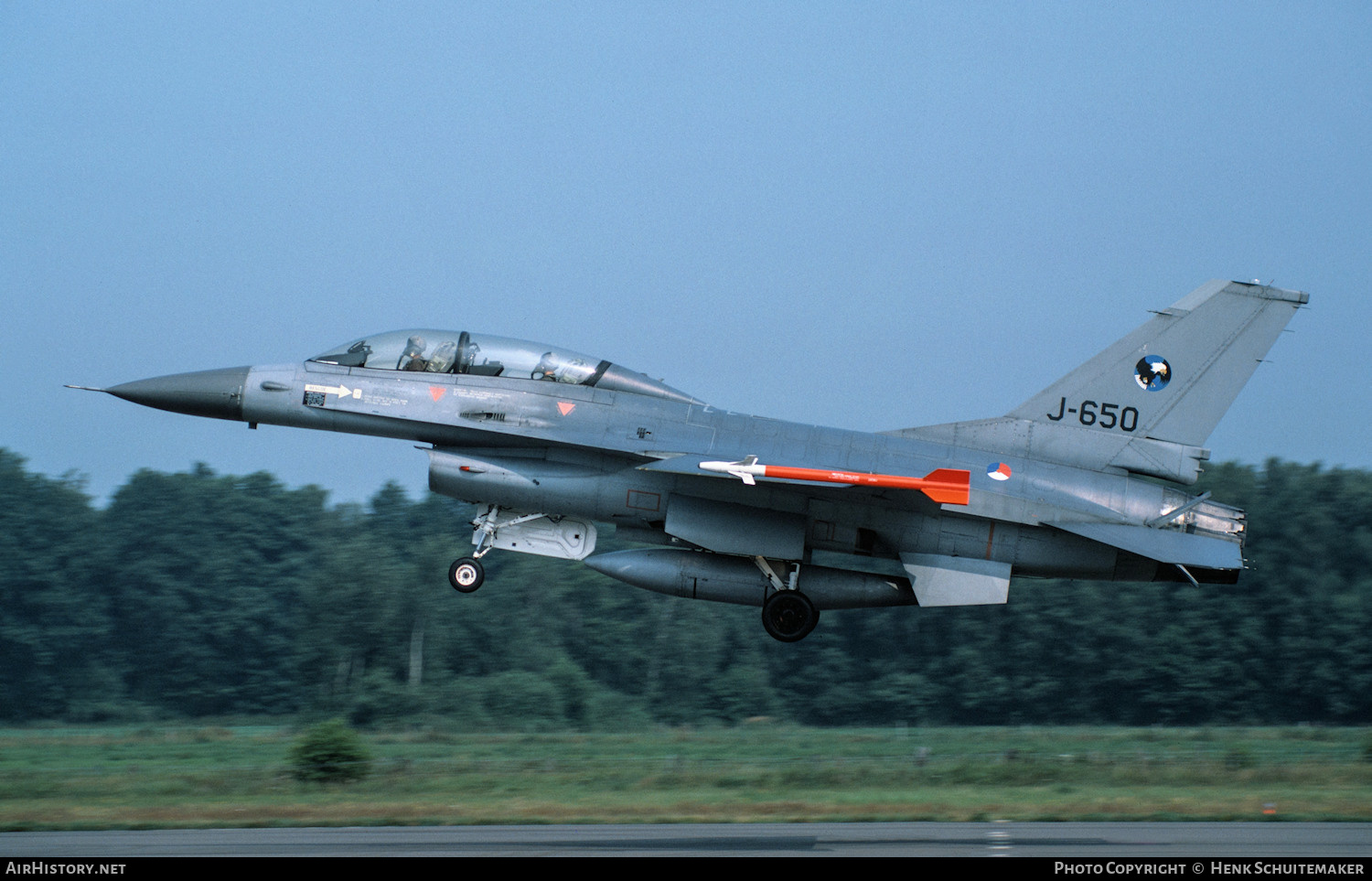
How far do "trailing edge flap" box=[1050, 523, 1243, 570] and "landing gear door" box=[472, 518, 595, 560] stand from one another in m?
6.15

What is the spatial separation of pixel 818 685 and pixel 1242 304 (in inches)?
1640

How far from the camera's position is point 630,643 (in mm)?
58750

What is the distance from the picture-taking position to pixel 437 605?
5666 cm

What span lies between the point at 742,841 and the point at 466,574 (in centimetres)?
493

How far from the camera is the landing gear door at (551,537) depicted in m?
17.3

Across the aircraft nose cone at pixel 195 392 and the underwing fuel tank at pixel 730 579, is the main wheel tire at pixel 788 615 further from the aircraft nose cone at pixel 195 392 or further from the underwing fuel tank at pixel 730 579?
the aircraft nose cone at pixel 195 392

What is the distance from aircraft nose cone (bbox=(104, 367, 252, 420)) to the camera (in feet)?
56.2

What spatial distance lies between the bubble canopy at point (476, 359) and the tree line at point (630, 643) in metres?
32.3

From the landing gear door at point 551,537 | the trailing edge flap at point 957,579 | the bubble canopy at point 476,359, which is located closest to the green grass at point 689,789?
the trailing edge flap at point 957,579

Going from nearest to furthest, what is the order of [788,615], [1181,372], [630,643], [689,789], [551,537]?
[788,615]
[551,537]
[1181,372]
[689,789]
[630,643]

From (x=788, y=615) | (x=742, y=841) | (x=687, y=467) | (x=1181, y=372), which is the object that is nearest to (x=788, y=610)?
(x=788, y=615)

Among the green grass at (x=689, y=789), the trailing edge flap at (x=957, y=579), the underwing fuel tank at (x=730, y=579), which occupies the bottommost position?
the green grass at (x=689, y=789)

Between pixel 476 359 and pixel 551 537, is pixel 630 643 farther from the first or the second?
pixel 476 359
